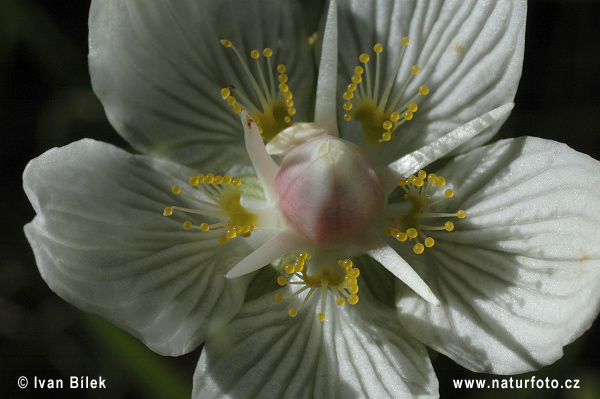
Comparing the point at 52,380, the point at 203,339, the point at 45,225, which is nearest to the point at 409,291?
the point at 203,339

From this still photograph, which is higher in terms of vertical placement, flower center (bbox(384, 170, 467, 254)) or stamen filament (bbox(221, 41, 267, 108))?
stamen filament (bbox(221, 41, 267, 108))

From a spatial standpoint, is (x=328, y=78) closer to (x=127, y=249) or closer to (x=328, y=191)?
(x=328, y=191)

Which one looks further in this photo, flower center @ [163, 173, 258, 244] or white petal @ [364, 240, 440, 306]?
flower center @ [163, 173, 258, 244]

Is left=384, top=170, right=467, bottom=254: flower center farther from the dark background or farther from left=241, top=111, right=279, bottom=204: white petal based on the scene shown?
the dark background

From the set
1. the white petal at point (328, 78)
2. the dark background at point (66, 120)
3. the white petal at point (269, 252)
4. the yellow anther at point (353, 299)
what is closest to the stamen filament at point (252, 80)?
the white petal at point (328, 78)

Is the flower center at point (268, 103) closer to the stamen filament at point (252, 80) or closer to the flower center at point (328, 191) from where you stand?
the stamen filament at point (252, 80)

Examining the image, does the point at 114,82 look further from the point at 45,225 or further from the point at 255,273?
the point at 255,273

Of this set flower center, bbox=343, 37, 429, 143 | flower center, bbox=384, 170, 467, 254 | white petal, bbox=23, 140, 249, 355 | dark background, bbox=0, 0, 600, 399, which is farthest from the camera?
dark background, bbox=0, 0, 600, 399

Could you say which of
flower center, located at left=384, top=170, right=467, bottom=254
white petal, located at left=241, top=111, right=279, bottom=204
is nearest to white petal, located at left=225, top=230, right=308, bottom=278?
white petal, located at left=241, top=111, right=279, bottom=204
